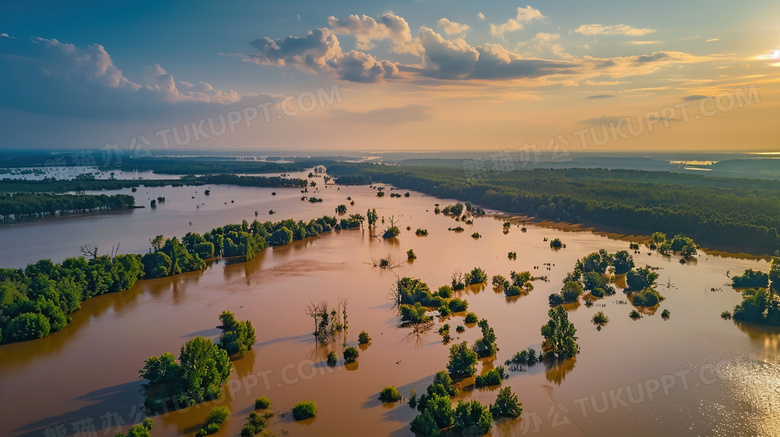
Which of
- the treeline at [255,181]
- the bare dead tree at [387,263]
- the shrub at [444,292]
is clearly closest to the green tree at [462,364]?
the shrub at [444,292]

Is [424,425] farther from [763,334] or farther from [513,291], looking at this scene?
[763,334]

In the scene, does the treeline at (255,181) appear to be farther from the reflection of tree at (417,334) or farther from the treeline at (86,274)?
the reflection of tree at (417,334)

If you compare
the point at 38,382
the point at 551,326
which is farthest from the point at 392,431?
the point at 38,382

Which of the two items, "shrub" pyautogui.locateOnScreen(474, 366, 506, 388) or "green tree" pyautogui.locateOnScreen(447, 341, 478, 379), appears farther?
"green tree" pyautogui.locateOnScreen(447, 341, 478, 379)

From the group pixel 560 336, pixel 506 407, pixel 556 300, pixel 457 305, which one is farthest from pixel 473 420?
pixel 556 300

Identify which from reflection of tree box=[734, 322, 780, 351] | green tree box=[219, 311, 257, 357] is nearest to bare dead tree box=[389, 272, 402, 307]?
green tree box=[219, 311, 257, 357]

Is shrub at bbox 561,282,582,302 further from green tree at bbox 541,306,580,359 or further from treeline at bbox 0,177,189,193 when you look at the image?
treeline at bbox 0,177,189,193
